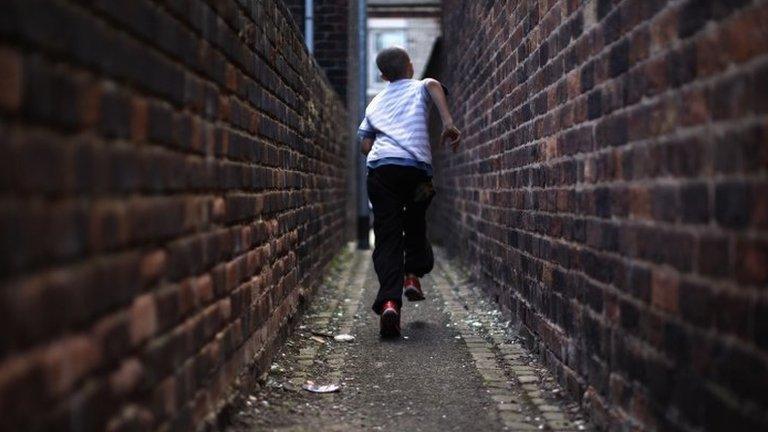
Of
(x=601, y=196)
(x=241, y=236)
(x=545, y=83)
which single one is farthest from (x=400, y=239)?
(x=601, y=196)

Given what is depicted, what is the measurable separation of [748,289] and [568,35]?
2059mm

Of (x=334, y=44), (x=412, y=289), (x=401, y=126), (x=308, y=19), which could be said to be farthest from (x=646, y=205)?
(x=334, y=44)

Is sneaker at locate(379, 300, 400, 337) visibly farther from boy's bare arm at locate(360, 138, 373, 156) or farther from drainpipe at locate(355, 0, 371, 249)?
drainpipe at locate(355, 0, 371, 249)

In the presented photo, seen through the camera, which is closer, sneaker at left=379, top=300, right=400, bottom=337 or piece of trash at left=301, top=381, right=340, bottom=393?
piece of trash at left=301, top=381, right=340, bottom=393

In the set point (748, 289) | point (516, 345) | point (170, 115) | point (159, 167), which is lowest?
point (516, 345)

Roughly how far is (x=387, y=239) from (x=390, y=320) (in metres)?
0.51

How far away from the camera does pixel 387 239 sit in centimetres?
517

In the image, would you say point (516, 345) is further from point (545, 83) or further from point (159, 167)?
point (159, 167)

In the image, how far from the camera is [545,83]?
429 centimetres

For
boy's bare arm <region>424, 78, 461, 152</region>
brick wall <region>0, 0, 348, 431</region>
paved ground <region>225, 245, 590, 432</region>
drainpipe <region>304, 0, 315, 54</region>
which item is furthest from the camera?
drainpipe <region>304, 0, 315, 54</region>

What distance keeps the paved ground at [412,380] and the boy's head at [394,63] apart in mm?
1703

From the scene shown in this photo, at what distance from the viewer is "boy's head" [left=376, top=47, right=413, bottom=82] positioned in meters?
5.39

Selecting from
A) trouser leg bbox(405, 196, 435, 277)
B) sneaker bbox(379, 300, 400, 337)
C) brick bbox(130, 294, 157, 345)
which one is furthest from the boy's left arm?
brick bbox(130, 294, 157, 345)

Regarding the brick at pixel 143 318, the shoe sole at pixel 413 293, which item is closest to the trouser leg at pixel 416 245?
the shoe sole at pixel 413 293
